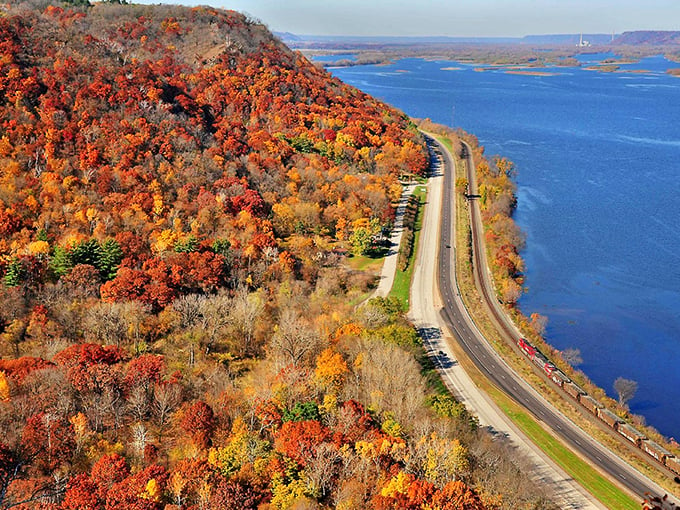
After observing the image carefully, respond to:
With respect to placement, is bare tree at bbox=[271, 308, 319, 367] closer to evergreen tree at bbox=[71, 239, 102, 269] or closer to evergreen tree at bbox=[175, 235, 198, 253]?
evergreen tree at bbox=[175, 235, 198, 253]

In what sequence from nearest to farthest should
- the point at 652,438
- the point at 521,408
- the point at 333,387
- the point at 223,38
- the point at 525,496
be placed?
the point at 525,496, the point at 333,387, the point at 652,438, the point at 521,408, the point at 223,38

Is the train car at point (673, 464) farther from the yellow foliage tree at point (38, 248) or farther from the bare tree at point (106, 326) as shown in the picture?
the yellow foliage tree at point (38, 248)

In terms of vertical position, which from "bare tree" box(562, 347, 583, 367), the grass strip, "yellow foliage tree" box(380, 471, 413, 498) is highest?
"yellow foliage tree" box(380, 471, 413, 498)

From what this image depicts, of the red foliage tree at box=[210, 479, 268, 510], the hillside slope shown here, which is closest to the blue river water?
the hillside slope

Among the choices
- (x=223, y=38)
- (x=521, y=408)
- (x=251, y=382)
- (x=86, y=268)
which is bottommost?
(x=521, y=408)

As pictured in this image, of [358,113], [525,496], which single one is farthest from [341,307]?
[358,113]

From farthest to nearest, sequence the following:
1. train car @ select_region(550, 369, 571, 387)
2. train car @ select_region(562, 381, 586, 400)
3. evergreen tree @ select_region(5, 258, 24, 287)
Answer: evergreen tree @ select_region(5, 258, 24, 287)
train car @ select_region(550, 369, 571, 387)
train car @ select_region(562, 381, 586, 400)

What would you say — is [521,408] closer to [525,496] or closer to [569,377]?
[569,377]
